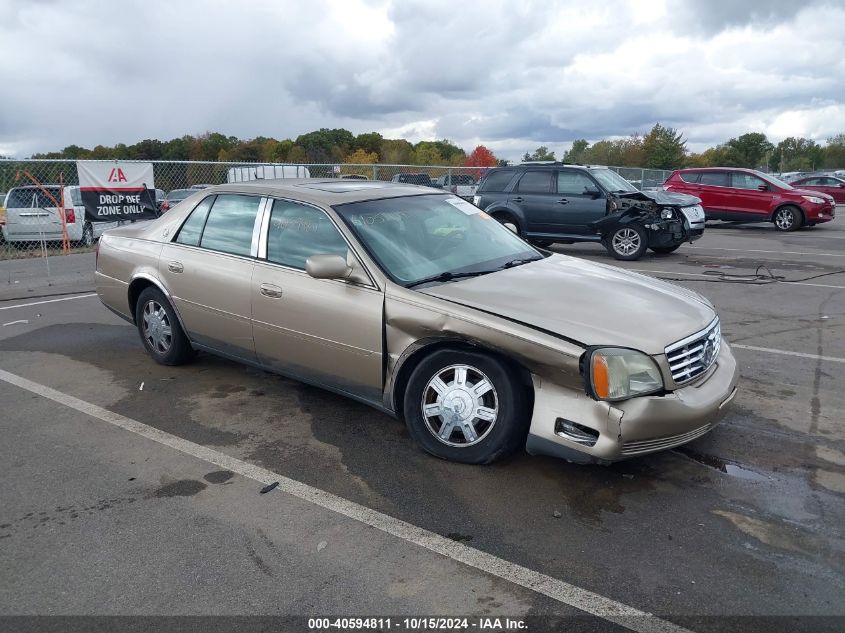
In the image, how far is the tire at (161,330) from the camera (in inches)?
225

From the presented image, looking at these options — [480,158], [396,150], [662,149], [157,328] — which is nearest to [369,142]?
[396,150]

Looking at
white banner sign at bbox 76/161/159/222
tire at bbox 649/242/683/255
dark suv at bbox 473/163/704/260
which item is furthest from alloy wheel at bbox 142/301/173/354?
tire at bbox 649/242/683/255

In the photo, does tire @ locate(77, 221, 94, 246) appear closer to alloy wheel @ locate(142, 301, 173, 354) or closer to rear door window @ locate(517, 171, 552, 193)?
rear door window @ locate(517, 171, 552, 193)

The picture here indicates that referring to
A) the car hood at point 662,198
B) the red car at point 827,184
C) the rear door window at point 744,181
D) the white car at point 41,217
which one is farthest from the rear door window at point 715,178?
the white car at point 41,217

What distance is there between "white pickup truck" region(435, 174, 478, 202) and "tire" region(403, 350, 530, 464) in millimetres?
17063

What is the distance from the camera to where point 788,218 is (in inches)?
726

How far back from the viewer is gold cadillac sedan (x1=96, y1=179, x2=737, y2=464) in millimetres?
3592

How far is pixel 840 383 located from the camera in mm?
5461

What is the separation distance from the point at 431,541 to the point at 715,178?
18.5m

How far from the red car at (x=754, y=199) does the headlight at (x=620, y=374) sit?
1677 cm

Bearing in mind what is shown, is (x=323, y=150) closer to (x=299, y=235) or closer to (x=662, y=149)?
(x=662, y=149)

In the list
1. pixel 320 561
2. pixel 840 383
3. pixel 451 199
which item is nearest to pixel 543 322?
pixel 320 561

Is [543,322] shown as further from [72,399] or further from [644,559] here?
[72,399]

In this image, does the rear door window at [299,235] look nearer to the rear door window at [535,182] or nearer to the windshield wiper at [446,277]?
the windshield wiper at [446,277]
